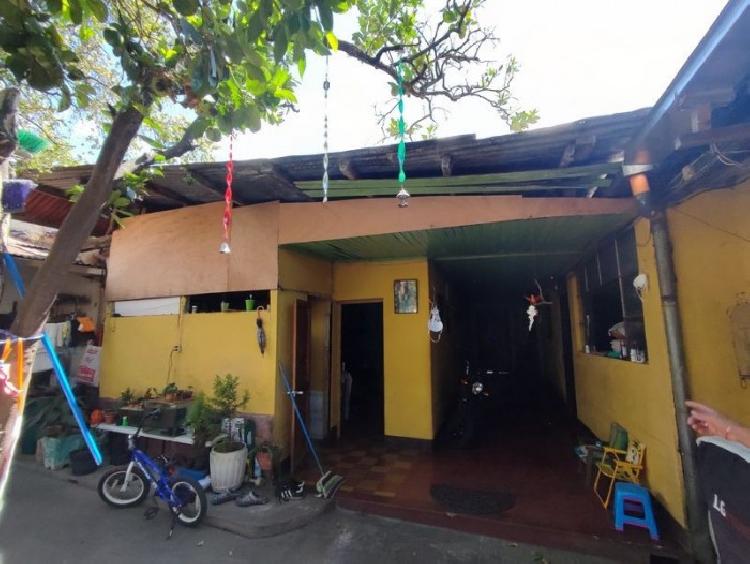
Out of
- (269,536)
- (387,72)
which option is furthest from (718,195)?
(269,536)

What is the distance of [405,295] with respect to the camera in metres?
6.18

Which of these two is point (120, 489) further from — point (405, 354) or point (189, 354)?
point (405, 354)

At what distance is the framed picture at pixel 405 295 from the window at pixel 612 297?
268cm

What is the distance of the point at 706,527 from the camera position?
303 cm

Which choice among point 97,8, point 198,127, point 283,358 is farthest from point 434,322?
point 97,8

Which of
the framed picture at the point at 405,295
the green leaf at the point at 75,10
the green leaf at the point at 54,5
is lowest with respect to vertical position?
the framed picture at the point at 405,295

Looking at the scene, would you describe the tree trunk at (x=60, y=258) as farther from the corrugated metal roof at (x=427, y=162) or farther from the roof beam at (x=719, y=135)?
the roof beam at (x=719, y=135)

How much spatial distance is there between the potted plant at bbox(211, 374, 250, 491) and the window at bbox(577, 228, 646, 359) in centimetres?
477

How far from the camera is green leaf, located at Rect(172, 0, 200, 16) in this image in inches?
75.2

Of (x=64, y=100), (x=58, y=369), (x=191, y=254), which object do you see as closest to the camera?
(x=64, y=100)

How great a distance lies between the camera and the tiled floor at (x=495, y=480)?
3750mm

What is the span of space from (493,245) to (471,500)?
10.4 feet

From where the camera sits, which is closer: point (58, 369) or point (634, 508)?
point (58, 369)

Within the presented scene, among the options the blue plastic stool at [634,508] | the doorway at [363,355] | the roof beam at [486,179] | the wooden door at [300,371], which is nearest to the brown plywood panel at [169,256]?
the wooden door at [300,371]
